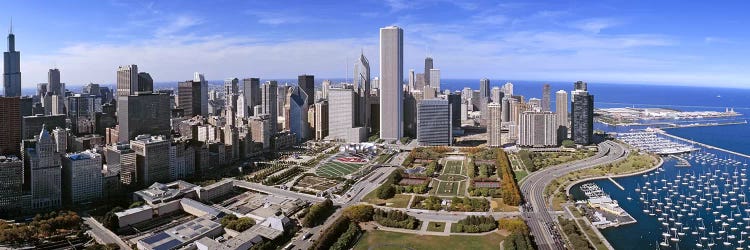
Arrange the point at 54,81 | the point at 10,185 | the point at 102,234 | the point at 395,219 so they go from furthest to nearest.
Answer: the point at 54,81
the point at 10,185
the point at 395,219
the point at 102,234

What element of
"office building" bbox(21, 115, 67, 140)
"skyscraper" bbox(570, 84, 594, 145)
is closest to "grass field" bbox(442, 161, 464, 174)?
"skyscraper" bbox(570, 84, 594, 145)

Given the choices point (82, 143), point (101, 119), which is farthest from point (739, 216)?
point (101, 119)

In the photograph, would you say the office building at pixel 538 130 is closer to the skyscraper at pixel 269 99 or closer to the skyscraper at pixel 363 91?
the skyscraper at pixel 363 91

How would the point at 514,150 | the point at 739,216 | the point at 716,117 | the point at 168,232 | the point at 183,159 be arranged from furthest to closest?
1. the point at 716,117
2. the point at 514,150
3. the point at 183,159
4. the point at 739,216
5. the point at 168,232

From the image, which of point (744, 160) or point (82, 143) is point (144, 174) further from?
point (744, 160)

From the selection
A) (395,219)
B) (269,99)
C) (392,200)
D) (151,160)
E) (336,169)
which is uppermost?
(269,99)

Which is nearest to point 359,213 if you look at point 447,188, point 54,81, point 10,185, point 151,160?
point 447,188

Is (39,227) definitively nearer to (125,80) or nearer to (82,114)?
(125,80)
